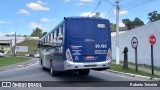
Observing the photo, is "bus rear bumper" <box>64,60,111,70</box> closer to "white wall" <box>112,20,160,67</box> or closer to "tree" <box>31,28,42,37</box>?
"white wall" <box>112,20,160,67</box>

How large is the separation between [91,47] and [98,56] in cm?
59

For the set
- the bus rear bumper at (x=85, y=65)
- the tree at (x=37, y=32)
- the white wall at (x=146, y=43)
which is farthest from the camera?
the tree at (x=37, y=32)

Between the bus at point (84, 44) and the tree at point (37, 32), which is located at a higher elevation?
the tree at point (37, 32)

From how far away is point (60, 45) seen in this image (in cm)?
1766

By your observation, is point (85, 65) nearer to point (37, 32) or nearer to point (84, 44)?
point (84, 44)

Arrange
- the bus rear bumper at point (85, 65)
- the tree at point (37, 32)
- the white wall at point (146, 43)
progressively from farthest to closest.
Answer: the tree at point (37, 32) < the white wall at point (146, 43) < the bus rear bumper at point (85, 65)

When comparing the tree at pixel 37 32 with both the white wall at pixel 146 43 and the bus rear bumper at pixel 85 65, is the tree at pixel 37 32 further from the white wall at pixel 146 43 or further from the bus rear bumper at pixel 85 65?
A: the bus rear bumper at pixel 85 65

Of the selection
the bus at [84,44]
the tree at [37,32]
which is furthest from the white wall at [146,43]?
the tree at [37,32]

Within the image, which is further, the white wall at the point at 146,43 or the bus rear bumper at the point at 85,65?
the white wall at the point at 146,43

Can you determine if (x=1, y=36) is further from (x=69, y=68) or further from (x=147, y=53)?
(x=69, y=68)

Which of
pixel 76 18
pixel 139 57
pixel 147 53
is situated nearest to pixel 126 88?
pixel 76 18

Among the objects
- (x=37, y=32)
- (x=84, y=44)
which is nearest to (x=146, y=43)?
(x=84, y=44)

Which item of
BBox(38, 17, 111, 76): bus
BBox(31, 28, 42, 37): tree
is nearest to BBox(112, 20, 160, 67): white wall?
BBox(38, 17, 111, 76): bus

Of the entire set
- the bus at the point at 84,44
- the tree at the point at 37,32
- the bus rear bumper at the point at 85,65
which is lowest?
the bus rear bumper at the point at 85,65
